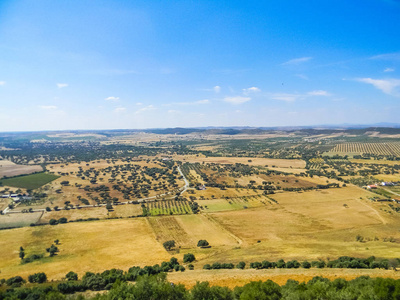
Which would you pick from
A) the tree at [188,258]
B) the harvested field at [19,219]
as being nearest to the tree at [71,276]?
the tree at [188,258]

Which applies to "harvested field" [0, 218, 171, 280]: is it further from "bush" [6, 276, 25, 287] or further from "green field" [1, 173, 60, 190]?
"green field" [1, 173, 60, 190]

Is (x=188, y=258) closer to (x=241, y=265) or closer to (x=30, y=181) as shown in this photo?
(x=241, y=265)

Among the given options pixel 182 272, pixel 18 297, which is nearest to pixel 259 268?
pixel 182 272

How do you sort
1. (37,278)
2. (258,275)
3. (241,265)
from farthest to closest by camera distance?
(241,265), (37,278), (258,275)

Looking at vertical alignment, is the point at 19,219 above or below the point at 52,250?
above

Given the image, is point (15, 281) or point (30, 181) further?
point (30, 181)

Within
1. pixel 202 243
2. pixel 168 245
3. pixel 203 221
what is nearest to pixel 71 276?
pixel 168 245

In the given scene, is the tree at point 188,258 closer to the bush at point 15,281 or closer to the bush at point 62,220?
the bush at point 15,281

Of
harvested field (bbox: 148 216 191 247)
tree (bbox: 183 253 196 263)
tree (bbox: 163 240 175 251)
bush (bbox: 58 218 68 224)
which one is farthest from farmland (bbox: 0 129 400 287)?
tree (bbox: 183 253 196 263)
